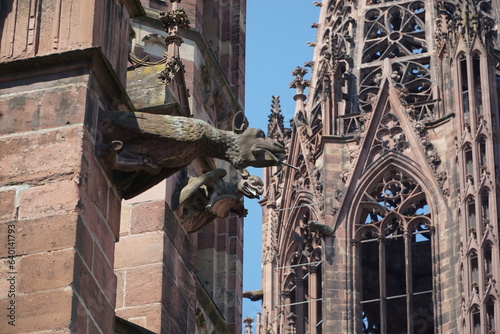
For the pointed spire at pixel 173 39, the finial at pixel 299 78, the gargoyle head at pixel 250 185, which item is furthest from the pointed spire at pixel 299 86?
the gargoyle head at pixel 250 185

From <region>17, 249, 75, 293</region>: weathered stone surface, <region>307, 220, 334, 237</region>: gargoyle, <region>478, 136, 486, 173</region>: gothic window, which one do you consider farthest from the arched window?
<region>17, 249, 75, 293</region>: weathered stone surface

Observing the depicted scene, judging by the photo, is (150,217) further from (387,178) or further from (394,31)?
(394,31)

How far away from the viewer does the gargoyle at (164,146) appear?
11.2 m

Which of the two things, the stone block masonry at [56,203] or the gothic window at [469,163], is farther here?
the gothic window at [469,163]

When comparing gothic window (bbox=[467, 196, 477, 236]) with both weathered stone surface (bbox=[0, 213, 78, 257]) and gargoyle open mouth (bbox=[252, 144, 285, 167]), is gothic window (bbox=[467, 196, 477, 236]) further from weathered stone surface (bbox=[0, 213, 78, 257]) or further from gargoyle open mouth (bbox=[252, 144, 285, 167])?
weathered stone surface (bbox=[0, 213, 78, 257])

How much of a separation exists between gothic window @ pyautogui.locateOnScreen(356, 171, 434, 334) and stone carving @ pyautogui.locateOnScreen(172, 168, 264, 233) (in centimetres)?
3846


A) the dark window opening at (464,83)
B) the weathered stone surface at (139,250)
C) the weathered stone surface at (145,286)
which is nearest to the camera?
the weathered stone surface at (145,286)

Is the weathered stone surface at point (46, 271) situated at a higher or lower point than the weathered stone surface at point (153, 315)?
lower

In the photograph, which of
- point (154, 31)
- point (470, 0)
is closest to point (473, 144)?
point (470, 0)

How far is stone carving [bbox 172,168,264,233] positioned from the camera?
1204 cm

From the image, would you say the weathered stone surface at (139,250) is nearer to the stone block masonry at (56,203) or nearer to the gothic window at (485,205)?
the stone block masonry at (56,203)

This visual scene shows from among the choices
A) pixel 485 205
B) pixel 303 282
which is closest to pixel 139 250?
pixel 485 205

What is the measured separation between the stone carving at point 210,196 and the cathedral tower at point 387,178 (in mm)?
35962

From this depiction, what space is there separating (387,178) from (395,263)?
313 centimetres
